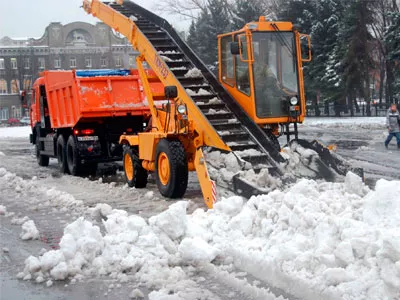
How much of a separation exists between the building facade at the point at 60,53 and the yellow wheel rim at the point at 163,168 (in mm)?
65319

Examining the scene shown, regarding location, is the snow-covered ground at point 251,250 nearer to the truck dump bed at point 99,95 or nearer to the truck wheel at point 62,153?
the truck dump bed at point 99,95

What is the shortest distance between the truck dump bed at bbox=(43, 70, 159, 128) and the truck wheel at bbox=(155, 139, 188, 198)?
164 inches

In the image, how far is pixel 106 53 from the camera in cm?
7744

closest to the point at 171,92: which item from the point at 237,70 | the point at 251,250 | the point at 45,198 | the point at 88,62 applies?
the point at 237,70

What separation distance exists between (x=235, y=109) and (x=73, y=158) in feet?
20.0

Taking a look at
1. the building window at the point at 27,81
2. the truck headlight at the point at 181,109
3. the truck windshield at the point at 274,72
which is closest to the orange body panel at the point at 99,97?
the truck headlight at the point at 181,109

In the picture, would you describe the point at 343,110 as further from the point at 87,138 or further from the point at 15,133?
the point at 87,138

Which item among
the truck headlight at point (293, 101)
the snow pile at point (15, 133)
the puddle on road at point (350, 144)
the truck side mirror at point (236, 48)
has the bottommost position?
the puddle on road at point (350, 144)

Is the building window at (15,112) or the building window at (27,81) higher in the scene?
the building window at (27,81)

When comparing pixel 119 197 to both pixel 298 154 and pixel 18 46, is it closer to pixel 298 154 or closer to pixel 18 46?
pixel 298 154

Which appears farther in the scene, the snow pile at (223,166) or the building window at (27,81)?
the building window at (27,81)

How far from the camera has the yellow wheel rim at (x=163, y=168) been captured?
10.5m

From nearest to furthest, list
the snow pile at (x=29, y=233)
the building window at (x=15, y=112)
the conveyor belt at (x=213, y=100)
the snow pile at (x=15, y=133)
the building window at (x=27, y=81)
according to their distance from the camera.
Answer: the snow pile at (x=29, y=233) → the conveyor belt at (x=213, y=100) → the snow pile at (x=15, y=133) → the building window at (x=27, y=81) → the building window at (x=15, y=112)

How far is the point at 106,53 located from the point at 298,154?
70.4 m
